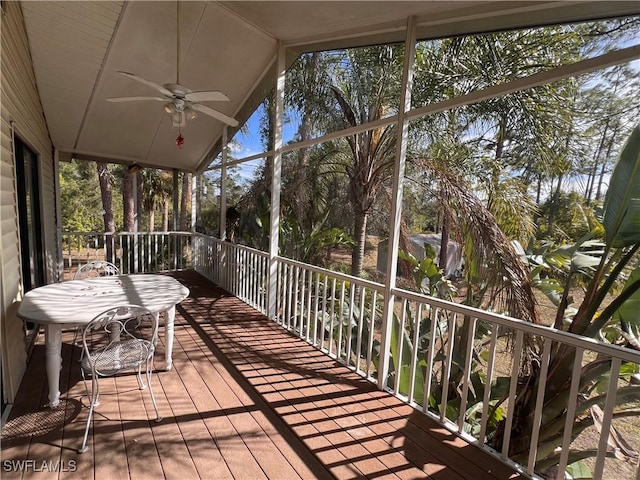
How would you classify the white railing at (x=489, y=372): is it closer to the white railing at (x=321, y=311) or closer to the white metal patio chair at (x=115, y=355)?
the white railing at (x=321, y=311)

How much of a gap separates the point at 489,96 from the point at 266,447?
2.77 m

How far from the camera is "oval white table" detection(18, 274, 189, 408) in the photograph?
2416mm

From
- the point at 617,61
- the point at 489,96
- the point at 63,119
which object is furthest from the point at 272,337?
the point at 63,119

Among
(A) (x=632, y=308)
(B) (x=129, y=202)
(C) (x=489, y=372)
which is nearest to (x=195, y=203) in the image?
(B) (x=129, y=202)

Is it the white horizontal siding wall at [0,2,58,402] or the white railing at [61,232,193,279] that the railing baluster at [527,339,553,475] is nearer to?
the white horizontal siding wall at [0,2,58,402]

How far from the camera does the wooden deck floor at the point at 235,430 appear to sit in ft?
6.56

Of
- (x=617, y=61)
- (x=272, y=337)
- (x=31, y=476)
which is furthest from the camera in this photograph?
(x=272, y=337)

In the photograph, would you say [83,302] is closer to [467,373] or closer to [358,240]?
[467,373]

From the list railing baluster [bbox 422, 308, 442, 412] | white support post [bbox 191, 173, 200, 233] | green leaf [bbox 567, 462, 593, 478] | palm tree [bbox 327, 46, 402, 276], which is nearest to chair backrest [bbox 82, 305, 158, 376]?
railing baluster [bbox 422, 308, 442, 412]

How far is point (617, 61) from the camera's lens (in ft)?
5.60

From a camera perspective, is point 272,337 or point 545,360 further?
point 272,337

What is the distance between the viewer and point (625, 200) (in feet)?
6.47

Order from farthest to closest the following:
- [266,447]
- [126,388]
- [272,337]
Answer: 1. [272,337]
2. [126,388]
3. [266,447]

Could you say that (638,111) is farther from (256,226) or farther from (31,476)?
(31,476)
